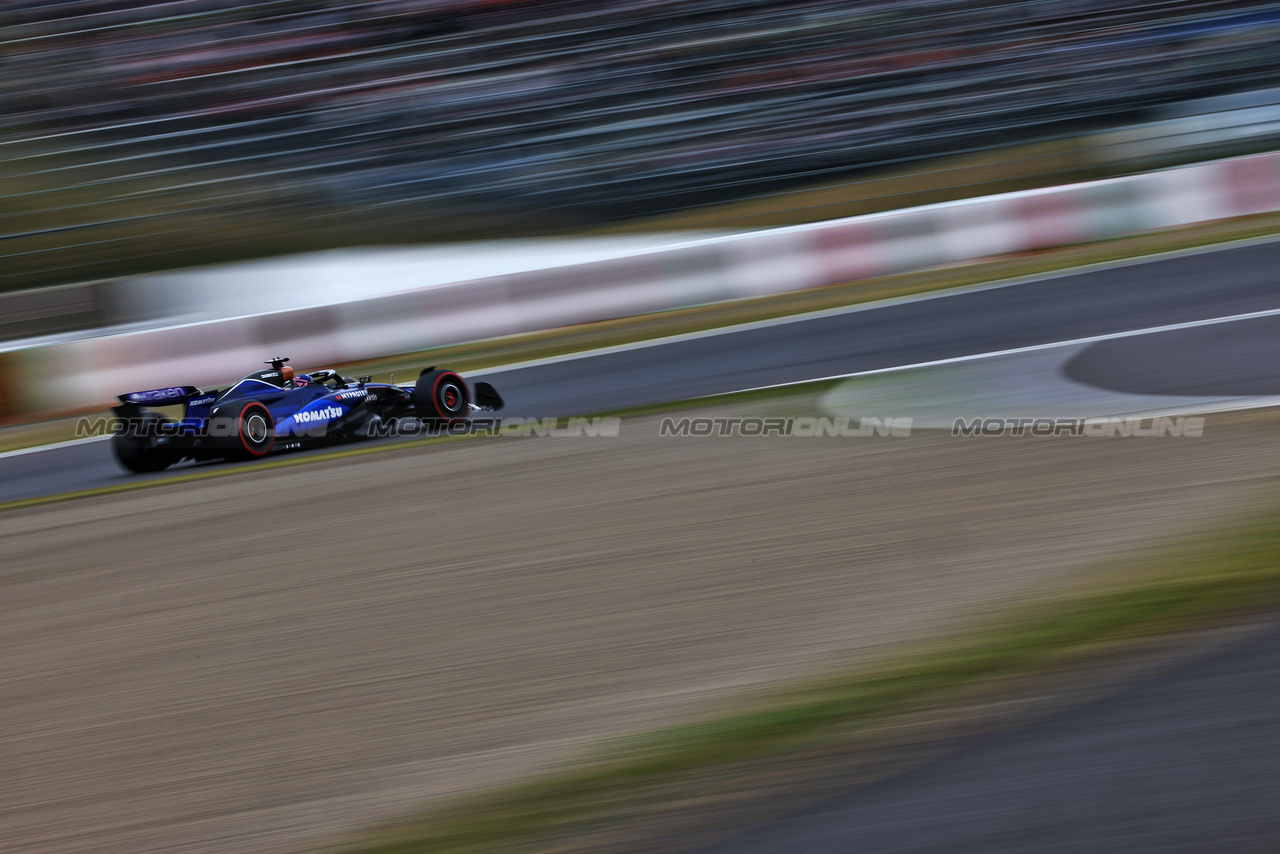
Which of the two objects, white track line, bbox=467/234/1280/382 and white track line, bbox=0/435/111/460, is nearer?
white track line, bbox=0/435/111/460

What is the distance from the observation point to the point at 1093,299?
28.5 feet

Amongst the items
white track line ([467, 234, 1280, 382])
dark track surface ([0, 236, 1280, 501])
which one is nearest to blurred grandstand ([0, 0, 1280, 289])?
white track line ([467, 234, 1280, 382])

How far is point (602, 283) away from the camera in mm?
11203

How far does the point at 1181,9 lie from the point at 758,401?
1153cm

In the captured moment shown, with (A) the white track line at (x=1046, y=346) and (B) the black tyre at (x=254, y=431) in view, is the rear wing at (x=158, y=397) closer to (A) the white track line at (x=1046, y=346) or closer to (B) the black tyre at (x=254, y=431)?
(B) the black tyre at (x=254, y=431)

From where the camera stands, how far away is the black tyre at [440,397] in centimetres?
711

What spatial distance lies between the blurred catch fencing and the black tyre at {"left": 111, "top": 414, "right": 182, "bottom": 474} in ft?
11.1

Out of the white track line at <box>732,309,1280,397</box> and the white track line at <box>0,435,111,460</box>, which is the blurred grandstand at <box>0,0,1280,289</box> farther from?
the white track line at <box>732,309,1280,397</box>

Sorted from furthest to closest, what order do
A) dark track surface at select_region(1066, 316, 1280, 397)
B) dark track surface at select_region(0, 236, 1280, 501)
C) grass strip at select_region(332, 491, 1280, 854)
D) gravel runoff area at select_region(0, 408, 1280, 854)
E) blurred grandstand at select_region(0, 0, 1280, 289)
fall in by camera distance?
blurred grandstand at select_region(0, 0, 1280, 289), dark track surface at select_region(0, 236, 1280, 501), dark track surface at select_region(1066, 316, 1280, 397), gravel runoff area at select_region(0, 408, 1280, 854), grass strip at select_region(332, 491, 1280, 854)

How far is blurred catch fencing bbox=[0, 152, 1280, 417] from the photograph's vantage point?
10.5 meters

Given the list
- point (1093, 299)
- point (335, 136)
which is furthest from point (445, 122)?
point (1093, 299)

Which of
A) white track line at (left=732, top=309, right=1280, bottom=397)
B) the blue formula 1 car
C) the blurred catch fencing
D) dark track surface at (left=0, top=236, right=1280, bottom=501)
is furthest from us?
the blurred catch fencing

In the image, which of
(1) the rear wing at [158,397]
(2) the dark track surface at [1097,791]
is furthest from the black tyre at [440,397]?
(2) the dark track surface at [1097,791]

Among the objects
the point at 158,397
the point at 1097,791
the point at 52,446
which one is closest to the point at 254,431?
the point at 158,397
